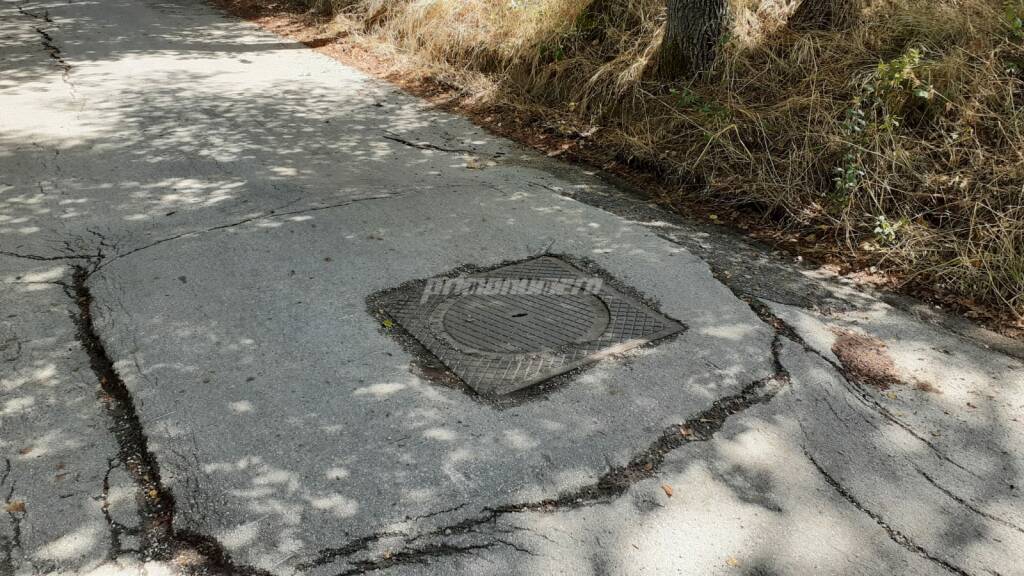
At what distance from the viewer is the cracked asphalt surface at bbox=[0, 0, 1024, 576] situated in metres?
2.76

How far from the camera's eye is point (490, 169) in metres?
6.49

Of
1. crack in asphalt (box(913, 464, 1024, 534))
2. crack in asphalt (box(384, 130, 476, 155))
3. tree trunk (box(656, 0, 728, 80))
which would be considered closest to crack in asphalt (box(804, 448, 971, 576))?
crack in asphalt (box(913, 464, 1024, 534))

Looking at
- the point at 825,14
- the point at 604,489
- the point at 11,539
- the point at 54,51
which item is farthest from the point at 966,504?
the point at 54,51

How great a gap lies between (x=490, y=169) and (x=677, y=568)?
4.36 meters

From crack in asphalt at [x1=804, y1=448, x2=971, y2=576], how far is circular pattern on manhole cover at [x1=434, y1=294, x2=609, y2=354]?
4.37 feet

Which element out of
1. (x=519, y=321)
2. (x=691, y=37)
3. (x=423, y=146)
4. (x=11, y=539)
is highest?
(x=691, y=37)

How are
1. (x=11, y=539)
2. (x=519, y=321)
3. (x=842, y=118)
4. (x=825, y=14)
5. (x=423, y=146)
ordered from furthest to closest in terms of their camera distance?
(x=825, y=14)
(x=423, y=146)
(x=842, y=118)
(x=519, y=321)
(x=11, y=539)

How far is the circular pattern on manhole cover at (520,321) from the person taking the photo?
3.92 m

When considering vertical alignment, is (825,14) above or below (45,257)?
above

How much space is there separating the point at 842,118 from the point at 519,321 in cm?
346

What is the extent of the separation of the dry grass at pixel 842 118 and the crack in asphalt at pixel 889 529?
7.03 ft

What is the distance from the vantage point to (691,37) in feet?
22.9

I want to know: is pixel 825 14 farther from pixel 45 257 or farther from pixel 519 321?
pixel 45 257

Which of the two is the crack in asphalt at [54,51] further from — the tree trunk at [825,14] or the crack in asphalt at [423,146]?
the tree trunk at [825,14]
